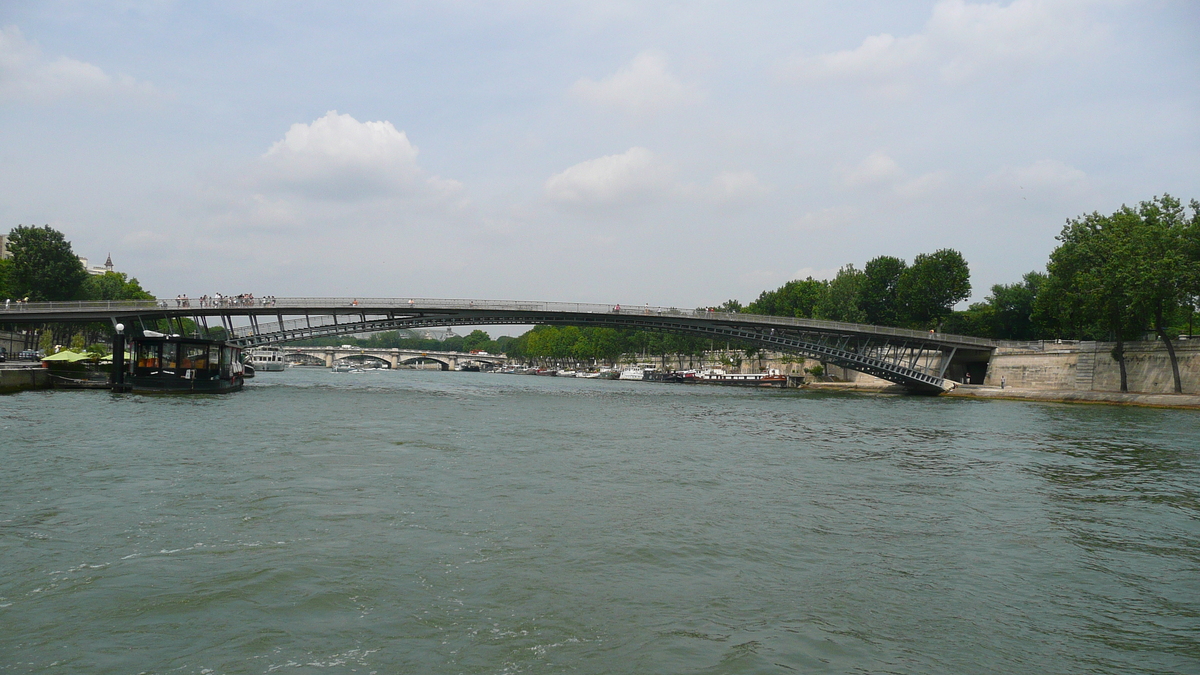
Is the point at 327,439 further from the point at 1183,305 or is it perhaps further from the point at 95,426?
the point at 1183,305

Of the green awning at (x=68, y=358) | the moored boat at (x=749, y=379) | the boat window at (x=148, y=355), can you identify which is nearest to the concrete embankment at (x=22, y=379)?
the green awning at (x=68, y=358)

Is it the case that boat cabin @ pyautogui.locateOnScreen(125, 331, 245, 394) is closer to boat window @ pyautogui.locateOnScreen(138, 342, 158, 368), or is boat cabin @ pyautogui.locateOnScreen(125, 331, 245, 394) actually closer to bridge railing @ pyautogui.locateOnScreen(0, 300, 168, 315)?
boat window @ pyautogui.locateOnScreen(138, 342, 158, 368)

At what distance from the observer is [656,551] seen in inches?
403

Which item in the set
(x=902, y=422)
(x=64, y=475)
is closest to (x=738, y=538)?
(x=64, y=475)

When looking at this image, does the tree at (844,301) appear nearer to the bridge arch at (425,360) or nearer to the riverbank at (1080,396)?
the riverbank at (1080,396)

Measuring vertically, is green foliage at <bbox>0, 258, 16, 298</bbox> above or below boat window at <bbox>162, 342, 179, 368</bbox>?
above

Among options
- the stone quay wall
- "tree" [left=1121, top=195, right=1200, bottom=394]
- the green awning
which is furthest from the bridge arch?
"tree" [left=1121, top=195, right=1200, bottom=394]

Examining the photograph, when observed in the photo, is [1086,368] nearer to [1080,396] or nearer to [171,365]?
[1080,396]

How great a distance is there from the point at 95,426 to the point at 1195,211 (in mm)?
59261

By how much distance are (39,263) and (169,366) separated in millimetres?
34572

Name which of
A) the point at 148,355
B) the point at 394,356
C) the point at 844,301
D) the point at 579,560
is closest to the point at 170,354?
the point at 148,355

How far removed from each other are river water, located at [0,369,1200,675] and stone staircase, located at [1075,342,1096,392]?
3770 centimetres

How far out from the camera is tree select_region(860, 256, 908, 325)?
83.6 m

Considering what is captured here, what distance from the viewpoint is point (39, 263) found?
6450 centimetres
